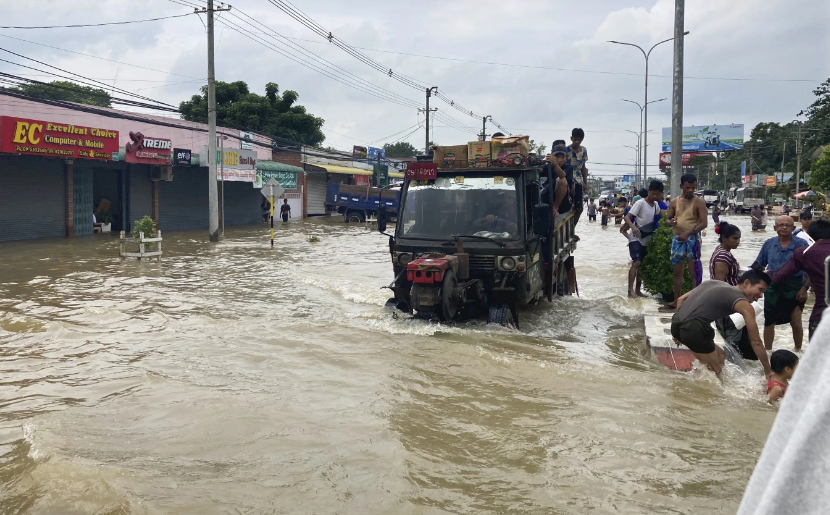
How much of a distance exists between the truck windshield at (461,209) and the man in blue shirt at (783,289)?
111 inches

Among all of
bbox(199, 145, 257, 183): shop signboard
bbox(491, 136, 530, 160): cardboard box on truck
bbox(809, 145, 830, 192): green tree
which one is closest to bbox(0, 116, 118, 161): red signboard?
bbox(199, 145, 257, 183): shop signboard

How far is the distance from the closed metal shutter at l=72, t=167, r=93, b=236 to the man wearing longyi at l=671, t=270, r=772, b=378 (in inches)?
985

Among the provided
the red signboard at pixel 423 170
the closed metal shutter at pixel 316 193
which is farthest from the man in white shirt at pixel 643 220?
the closed metal shutter at pixel 316 193

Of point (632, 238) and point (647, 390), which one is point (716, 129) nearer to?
point (632, 238)

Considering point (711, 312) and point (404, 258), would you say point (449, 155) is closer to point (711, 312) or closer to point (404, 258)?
point (404, 258)

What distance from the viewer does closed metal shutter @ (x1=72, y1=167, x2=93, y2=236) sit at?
2623 centimetres

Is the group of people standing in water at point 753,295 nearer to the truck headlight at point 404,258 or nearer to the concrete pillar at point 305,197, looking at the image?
the truck headlight at point 404,258

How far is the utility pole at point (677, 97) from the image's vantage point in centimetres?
1188

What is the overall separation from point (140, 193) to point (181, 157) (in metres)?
2.51

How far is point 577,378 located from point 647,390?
70 cm

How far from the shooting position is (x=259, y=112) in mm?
46062

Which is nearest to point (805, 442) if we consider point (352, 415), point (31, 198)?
point (352, 415)

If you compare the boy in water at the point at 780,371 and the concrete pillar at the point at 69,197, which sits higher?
the concrete pillar at the point at 69,197

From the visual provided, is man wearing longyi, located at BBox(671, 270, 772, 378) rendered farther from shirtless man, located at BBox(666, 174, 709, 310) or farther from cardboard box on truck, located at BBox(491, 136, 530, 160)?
cardboard box on truck, located at BBox(491, 136, 530, 160)
